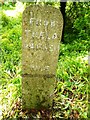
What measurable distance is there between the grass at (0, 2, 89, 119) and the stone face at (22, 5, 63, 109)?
168 mm

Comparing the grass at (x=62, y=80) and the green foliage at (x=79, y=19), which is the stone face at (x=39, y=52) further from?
the green foliage at (x=79, y=19)

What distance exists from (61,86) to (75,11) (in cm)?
219

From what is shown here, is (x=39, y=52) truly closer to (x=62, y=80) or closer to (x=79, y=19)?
(x=62, y=80)

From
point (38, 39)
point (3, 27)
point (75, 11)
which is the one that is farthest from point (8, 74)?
point (75, 11)

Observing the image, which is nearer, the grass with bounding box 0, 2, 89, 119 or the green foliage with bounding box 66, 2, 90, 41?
the grass with bounding box 0, 2, 89, 119

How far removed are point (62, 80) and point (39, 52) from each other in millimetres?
893

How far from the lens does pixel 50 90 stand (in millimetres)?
2932

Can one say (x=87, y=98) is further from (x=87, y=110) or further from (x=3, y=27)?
(x=3, y=27)

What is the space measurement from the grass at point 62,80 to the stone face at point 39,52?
0.17 m

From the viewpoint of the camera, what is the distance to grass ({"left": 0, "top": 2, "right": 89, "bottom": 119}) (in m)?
3.00

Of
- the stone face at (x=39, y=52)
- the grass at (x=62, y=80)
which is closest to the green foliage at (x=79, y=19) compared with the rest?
the grass at (x=62, y=80)

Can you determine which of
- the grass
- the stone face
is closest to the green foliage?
the grass

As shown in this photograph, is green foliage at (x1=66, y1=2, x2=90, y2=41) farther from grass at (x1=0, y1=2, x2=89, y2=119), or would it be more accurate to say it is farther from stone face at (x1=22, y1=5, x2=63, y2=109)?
stone face at (x1=22, y1=5, x2=63, y2=109)

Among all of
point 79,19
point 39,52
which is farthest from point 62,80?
point 79,19
